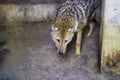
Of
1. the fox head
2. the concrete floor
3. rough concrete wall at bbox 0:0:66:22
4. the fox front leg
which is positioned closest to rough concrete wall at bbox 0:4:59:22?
rough concrete wall at bbox 0:0:66:22

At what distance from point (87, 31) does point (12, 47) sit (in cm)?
144

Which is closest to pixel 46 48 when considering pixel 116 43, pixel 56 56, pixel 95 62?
pixel 56 56

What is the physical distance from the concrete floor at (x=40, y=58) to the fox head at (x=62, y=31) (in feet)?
1.10

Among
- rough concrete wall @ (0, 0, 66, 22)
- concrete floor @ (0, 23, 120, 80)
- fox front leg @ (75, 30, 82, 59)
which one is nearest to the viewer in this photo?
concrete floor @ (0, 23, 120, 80)

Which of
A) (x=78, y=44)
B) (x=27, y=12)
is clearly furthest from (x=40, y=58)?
(x=27, y=12)

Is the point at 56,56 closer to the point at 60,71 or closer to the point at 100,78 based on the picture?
the point at 60,71

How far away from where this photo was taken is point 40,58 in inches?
189

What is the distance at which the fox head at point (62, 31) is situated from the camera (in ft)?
14.5

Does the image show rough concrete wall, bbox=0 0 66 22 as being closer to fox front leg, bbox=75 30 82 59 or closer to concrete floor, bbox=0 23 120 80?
concrete floor, bbox=0 23 120 80

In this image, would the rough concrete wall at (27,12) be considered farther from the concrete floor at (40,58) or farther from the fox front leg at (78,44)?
the fox front leg at (78,44)

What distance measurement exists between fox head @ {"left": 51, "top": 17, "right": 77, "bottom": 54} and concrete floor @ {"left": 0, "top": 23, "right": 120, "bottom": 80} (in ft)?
1.10

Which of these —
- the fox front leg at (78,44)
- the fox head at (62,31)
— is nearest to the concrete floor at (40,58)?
the fox front leg at (78,44)

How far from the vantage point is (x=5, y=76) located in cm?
437

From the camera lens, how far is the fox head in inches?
174
